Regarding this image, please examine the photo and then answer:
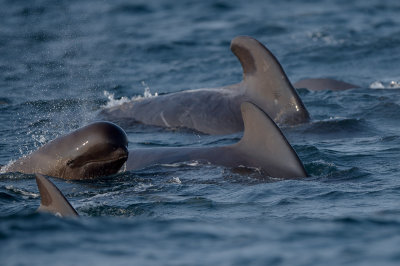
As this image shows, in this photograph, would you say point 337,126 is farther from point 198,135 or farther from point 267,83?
point 198,135

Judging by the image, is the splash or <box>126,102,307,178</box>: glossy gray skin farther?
the splash

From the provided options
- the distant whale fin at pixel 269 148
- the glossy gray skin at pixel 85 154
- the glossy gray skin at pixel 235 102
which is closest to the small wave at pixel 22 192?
the glossy gray skin at pixel 85 154

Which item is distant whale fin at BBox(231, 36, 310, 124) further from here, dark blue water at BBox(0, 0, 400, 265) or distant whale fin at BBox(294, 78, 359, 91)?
distant whale fin at BBox(294, 78, 359, 91)

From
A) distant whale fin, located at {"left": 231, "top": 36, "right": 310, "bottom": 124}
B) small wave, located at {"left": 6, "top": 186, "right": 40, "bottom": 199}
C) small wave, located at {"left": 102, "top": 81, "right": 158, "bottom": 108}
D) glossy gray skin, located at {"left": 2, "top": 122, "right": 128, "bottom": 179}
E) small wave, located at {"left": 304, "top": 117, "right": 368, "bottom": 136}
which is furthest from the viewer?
small wave, located at {"left": 102, "top": 81, "right": 158, "bottom": 108}

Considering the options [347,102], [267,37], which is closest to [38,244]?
[347,102]

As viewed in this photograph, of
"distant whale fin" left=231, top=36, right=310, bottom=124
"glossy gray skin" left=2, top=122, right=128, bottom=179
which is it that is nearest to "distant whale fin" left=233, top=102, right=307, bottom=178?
"glossy gray skin" left=2, top=122, right=128, bottom=179

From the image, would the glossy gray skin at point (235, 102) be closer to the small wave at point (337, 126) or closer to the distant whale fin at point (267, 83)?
the distant whale fin at point (267, 83)

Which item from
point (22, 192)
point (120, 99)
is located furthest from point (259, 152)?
point (120, 99)

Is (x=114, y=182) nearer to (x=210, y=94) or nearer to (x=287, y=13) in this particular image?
(x=210, y=94)

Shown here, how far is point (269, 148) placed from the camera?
9195 millimetres

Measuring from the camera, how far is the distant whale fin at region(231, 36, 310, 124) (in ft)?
38.9

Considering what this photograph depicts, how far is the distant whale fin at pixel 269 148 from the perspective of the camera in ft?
29.8

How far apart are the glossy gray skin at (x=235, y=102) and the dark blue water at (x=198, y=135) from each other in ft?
0.99

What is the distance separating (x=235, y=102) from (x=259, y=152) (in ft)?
10.9
